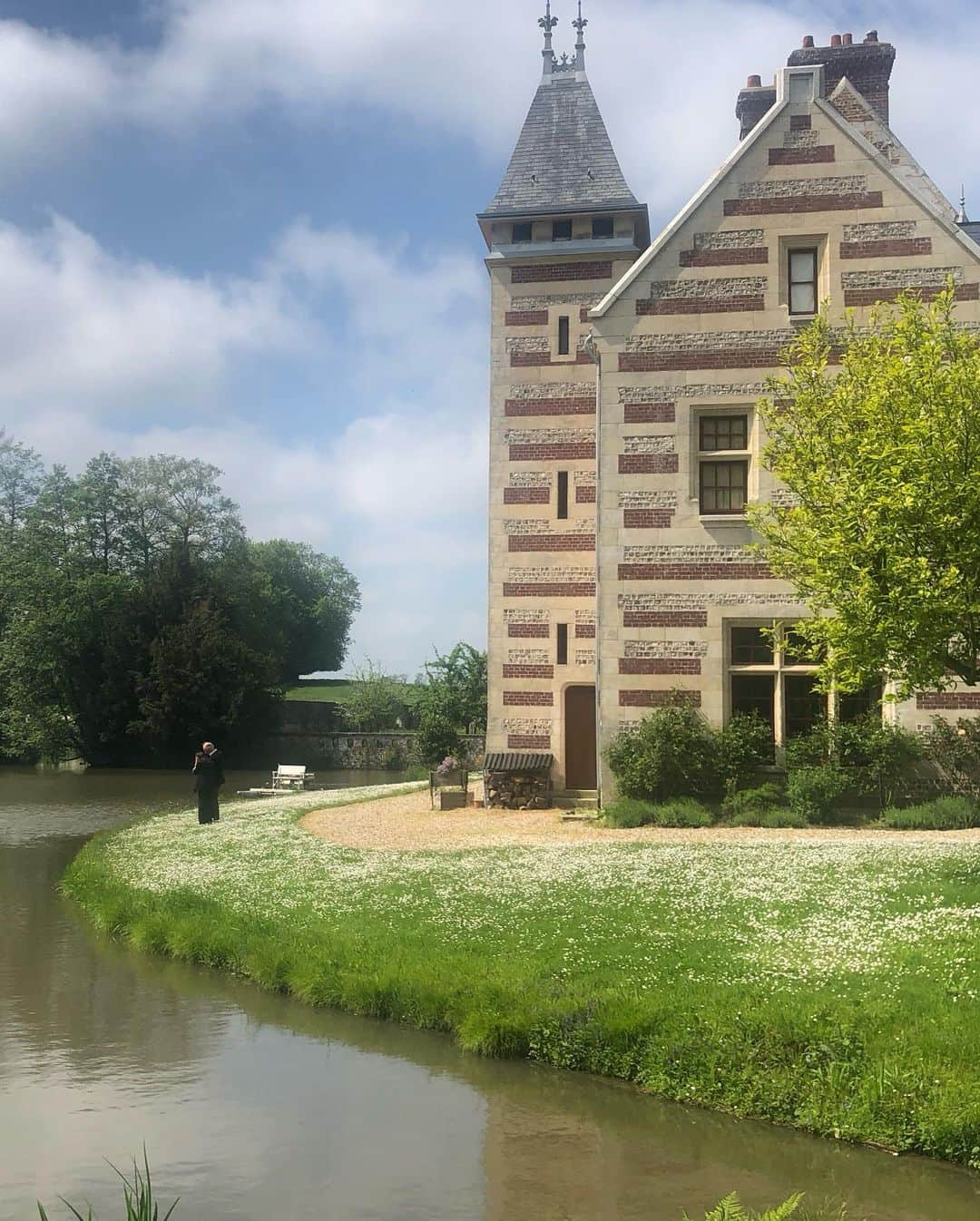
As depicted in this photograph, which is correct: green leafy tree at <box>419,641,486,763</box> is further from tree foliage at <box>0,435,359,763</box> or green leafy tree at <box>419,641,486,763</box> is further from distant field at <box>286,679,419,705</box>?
distant field at <box>286,679,419,705</box>

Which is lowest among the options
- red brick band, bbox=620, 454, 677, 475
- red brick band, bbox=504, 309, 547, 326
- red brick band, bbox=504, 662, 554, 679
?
red brick band, bbox=504, 662, 554, 679

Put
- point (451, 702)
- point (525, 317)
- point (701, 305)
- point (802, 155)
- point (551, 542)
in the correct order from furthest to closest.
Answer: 1. point (451, 702)
2. point (525, 317)
3. point (551, 542)
4. point (701, 305)
5. point (802, 155)

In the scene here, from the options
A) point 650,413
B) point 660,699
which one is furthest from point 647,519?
point 660,699

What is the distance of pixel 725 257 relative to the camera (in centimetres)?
2216

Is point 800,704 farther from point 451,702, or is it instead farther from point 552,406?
point 451,702

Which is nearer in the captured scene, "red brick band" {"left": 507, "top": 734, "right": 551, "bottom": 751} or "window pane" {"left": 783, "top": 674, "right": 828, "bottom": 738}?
"window pane" {"left": 783, "top": 674, "right": 828, "bottom": 738}

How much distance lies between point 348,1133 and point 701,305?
1801 cm

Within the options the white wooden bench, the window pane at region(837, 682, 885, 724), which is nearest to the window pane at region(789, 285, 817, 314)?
the window pane at region(837, 682, 885, 724)

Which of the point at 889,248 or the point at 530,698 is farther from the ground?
the point at 889,248

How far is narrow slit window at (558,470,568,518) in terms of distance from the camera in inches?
1005

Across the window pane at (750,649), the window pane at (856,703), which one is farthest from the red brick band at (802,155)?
the window pane at (856,703)

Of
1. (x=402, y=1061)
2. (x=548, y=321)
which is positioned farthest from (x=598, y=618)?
(x=402, y=1061)

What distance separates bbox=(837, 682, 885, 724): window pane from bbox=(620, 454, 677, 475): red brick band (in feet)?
17.3

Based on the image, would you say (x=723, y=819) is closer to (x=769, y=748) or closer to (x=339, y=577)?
(x=769, y=748)
